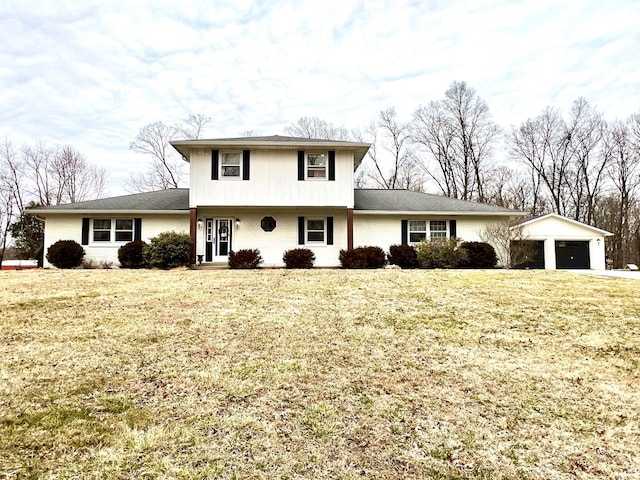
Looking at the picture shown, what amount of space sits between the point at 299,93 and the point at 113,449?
24.2m

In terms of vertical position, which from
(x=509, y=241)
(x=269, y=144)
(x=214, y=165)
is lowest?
Result: (x=509, y=241)

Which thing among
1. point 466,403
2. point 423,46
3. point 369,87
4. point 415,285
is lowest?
point 466,403

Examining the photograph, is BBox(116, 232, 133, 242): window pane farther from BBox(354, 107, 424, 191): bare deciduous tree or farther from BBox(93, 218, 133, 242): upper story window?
BBox(354, 107, 424, 191): bare deciduous tree

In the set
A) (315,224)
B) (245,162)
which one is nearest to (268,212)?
(315,224)

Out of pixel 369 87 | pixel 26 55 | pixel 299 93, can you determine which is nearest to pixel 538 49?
pixel 369 87

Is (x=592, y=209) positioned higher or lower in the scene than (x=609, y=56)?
lower

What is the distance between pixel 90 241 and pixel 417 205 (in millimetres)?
14830

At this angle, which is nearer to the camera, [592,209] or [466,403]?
[466,403]

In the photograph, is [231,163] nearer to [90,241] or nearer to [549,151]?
[90,241]

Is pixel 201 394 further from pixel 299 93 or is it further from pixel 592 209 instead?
pixel 592 209

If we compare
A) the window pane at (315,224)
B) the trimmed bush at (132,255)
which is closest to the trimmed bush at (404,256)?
the window pane at (315,224)

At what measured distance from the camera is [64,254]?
14.4 m

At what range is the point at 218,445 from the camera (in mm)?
2893

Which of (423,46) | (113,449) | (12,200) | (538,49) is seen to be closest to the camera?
(113,449)
